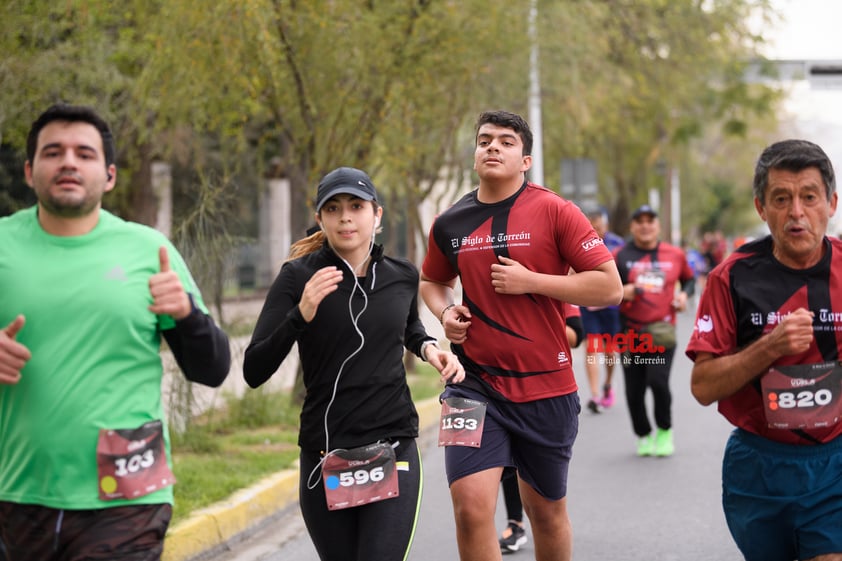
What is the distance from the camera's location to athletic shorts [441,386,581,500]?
16.9 ft

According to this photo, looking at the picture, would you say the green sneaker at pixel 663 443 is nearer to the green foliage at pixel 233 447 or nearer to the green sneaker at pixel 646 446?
the green sneaker at pixel 646 446

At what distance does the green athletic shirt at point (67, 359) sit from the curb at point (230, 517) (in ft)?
10.5

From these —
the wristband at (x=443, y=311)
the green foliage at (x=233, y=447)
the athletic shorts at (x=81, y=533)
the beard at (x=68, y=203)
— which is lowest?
the green foliage at (x=233, y=447)

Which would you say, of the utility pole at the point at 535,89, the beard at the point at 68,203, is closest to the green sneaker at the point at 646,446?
the utility pole at the point at 535,89

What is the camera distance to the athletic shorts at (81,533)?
349cm

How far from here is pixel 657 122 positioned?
31.9 meters

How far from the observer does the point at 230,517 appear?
7.51 meters

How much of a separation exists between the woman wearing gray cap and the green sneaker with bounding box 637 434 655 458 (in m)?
6.13

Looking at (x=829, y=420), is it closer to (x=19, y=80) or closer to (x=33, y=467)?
(x=33, y=467)

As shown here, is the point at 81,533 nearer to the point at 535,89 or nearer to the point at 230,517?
the point at 230,517

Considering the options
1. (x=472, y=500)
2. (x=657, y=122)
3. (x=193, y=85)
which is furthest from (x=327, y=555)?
(x=657, y=122)

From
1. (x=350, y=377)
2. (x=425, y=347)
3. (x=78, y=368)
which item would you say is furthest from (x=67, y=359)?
(x=425, y=347)

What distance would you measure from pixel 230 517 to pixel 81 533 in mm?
4080

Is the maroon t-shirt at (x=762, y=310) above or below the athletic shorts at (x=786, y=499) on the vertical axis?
above
